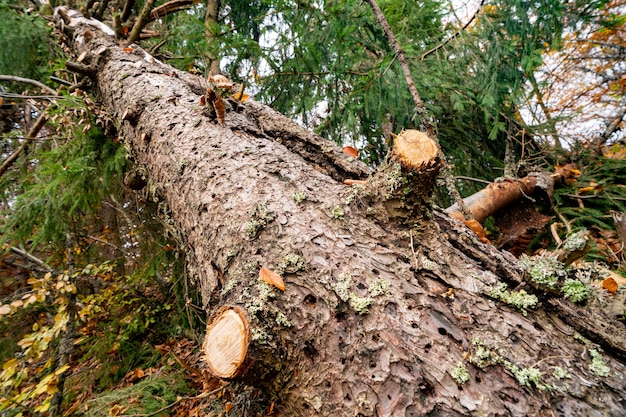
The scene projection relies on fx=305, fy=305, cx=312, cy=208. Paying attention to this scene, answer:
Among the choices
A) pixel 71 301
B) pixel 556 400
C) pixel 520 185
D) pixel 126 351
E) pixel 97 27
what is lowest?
pixel 126 351

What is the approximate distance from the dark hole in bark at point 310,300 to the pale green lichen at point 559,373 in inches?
28.6

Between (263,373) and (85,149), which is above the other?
(85,149)

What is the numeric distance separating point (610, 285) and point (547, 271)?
1.04 feet

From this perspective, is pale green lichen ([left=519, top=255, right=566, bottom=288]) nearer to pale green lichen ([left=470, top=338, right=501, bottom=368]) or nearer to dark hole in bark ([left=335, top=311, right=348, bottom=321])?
pale green lichen ([left=470, top=338, right=501, bottom=368])

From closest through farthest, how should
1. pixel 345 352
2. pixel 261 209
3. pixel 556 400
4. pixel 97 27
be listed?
pixel 556 400 → pixel 345 352 → pixel 261 209 → pixel 97 27

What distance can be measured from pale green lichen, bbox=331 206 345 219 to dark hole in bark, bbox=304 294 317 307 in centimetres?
34

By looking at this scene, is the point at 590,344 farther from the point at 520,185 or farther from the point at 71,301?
the point at 71,301

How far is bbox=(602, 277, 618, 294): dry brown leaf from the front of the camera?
3.67 feet

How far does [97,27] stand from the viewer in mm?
3551

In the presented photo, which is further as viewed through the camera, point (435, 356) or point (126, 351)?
point (126, 351)

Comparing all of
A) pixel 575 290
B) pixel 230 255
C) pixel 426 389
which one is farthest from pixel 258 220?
pixel 575 290

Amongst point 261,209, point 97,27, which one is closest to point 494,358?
point 261,209

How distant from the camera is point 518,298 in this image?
1.05m

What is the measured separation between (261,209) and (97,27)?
3.87 metres
